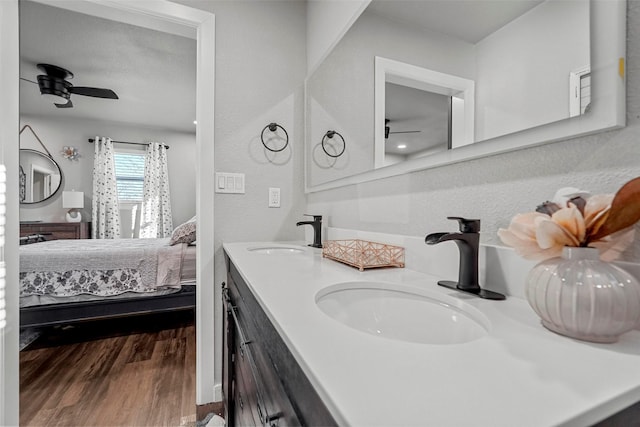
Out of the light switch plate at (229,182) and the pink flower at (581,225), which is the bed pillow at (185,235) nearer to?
the light switch plate at (229,182)

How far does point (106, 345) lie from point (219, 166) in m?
1.94

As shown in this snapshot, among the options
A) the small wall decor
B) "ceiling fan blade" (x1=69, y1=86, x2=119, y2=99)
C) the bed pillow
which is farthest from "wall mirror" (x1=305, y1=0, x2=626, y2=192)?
the small wall decor

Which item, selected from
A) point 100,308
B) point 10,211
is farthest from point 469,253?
point 100,308

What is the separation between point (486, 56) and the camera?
75 centimetres

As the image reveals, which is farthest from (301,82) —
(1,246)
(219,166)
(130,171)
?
(130,171)

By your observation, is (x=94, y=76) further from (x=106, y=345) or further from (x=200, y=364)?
(x=200, y=364)

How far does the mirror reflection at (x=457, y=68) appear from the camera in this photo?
0.60 m

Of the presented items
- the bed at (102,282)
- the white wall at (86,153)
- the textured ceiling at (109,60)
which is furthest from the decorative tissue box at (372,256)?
the white wall at (86,153)

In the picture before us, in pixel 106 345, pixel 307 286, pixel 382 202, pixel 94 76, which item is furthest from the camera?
pixel 94 76

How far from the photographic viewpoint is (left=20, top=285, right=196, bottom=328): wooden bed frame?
2271mm

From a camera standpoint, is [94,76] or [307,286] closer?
[307,286]

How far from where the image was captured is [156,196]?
193 inches

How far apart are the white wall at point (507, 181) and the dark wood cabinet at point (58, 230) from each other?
15.6 feet

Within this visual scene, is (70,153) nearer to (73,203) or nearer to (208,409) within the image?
(73,203)
